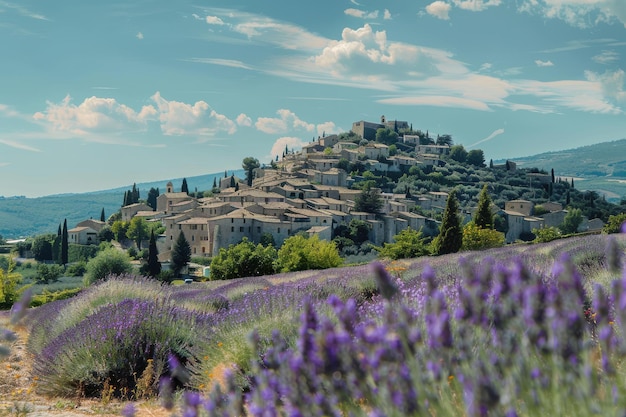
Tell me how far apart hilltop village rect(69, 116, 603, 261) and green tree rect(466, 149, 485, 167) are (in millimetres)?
6706

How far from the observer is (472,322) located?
2553 mm

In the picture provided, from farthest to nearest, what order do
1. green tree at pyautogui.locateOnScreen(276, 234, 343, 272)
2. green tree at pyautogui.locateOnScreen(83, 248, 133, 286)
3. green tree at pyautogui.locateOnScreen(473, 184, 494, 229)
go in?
green tree at pyautogui.locateOnScreen(83, 248, 133, 286)
green tree at pyautogui.locateOnScreen(473, 184, 494, 229)
green tree at pyautogui.locateOnScreen(276, 234, 343, 272)

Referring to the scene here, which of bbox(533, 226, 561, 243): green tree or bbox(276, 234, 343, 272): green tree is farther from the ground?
bbox(533, 226, 561, 243): green tree

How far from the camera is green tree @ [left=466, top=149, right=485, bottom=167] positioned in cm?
15250

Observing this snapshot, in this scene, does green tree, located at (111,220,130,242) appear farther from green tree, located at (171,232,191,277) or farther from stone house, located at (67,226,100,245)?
green tree, located at (171,232,191,277)

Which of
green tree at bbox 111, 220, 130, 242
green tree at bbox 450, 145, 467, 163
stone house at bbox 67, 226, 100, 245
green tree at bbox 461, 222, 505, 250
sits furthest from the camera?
green tree at bbox 450, 145, 467, 163

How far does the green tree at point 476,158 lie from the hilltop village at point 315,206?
22.0ft

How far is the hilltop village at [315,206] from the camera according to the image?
8062 cm

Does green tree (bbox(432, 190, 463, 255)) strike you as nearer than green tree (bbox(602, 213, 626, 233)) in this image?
No

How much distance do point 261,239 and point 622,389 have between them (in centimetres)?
7556

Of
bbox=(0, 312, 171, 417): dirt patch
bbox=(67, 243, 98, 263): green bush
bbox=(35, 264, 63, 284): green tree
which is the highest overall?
bbox=(0, 312, 171, 417): dirt patch

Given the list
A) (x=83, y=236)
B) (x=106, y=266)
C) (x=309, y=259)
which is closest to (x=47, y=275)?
(x=83, y=236)

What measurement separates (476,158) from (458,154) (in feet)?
15.6

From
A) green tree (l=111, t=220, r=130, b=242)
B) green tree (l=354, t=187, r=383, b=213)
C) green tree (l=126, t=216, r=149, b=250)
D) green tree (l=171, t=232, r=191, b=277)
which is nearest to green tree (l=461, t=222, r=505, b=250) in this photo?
green tree (l=171, t=232, r=191, b=277)
